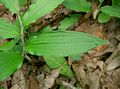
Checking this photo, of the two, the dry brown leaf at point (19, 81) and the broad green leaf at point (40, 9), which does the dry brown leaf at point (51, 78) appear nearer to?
the dry brown leaf at point (19, 81)

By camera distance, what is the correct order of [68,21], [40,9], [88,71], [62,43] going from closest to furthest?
[62,43], [40,9], [88,71], [68,21]

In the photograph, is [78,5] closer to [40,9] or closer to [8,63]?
[40,9]

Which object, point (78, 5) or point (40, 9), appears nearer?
point (40, 9)

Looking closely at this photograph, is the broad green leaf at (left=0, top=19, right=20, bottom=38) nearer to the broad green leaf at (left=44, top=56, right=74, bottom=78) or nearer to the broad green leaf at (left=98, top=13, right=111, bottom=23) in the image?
the broad green leaf at (left=44, top=56, right=74, bottom=78)

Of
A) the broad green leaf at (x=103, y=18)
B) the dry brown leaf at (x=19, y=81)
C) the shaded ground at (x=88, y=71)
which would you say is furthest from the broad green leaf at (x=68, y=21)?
the dry brown leaf at (x=19, y=81)

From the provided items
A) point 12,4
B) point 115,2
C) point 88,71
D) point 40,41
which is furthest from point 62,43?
point 115,2

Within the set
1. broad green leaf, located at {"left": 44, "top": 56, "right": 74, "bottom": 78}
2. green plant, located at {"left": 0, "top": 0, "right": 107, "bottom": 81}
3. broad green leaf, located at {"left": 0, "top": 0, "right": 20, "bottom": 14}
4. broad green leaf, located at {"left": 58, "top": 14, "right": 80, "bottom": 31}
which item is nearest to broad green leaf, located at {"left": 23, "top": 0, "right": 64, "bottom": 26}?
green plant, located at {"left": 0, "top": 0, "right": 107, "bottom": 81}

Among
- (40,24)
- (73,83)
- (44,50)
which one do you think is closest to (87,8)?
(40,24)
